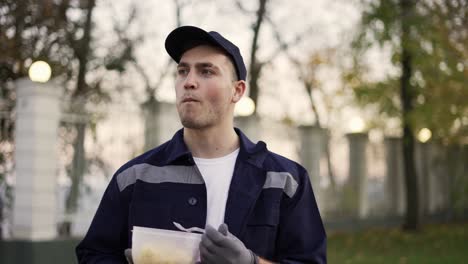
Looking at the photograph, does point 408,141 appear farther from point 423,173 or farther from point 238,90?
point 238,90

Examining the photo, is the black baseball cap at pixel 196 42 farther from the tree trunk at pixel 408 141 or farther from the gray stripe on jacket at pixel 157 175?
the tree trunk at pixel 408 141

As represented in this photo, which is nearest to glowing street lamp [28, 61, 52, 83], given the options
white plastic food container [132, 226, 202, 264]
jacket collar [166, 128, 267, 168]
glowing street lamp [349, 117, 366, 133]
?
jacket collar [166, 128, 267, 168]

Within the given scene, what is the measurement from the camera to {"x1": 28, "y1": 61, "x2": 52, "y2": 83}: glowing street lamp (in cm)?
783

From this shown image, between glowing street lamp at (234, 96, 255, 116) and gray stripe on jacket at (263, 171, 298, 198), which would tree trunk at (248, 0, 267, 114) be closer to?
glowing street lamp at (234, 96, 255, 116)

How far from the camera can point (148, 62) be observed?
56.8 ft

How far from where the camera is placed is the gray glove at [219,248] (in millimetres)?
1999

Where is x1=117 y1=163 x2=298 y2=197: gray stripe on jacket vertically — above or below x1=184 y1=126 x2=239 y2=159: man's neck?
below

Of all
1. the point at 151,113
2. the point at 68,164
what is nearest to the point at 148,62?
the point at 151,113

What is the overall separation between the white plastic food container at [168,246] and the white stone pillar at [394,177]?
47.8 feet

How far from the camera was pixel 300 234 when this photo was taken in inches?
91.5

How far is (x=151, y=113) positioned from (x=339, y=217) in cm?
626

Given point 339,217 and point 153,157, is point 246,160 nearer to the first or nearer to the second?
point 153,157

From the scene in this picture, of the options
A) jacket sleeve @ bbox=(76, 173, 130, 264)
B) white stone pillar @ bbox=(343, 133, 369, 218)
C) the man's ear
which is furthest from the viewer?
white stone pillar @ bbox=(343, 133, 369, 218)

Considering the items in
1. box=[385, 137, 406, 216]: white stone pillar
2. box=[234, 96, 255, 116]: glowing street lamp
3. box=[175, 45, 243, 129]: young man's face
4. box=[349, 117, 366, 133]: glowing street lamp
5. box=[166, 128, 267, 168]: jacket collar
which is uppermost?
box=[234, 96, 255, 116]: glowing street lamp
